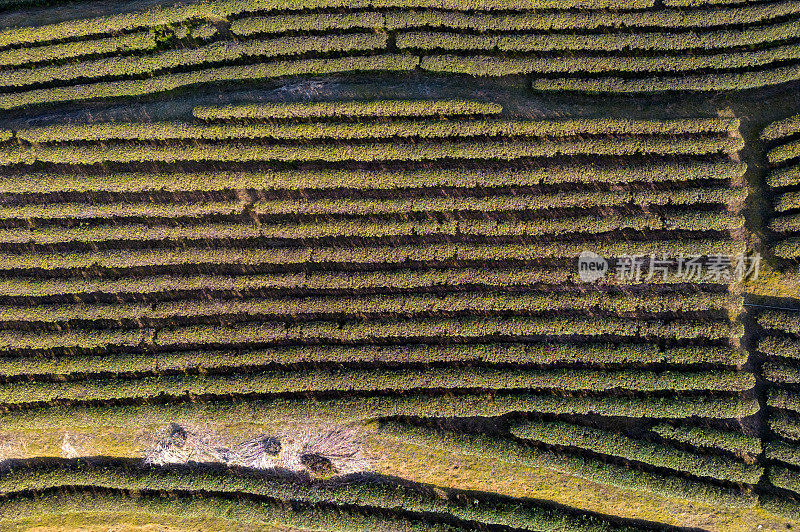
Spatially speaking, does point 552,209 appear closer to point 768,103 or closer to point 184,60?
point 768,103

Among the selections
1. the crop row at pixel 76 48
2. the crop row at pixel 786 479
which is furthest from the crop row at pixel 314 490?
the crop row at pixel 76 48

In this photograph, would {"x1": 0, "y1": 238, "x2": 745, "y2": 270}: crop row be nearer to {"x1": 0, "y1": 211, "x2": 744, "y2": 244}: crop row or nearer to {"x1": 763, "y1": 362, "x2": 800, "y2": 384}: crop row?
{"x1": 0, "y1": 211, "x2": 744, "y2": 244}: crop row

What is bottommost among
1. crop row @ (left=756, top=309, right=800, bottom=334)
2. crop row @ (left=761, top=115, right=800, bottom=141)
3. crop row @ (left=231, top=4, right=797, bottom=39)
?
crop row @ (left=756, top=309, right=800, bottom=334)

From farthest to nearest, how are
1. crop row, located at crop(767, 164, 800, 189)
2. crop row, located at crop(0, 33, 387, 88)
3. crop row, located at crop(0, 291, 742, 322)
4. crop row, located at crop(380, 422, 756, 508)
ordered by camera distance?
crop row, located at crop(0, 33, 387, 88) < crop row, located at crop(767, 164, 800, 189) < crop row, located at crop(0, 291, 742, 322) < crop row, located at crop(380, 422, 756, 508)

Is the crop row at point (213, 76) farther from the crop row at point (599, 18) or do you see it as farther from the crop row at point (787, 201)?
the crop row at point (787, 201)

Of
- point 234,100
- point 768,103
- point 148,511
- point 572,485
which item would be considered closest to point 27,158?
point 234,100

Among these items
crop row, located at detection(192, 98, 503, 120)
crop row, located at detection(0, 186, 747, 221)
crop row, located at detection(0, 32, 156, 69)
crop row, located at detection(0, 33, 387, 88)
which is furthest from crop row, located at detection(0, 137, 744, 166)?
crop row, located at detection(0, 32, 156, 69)
